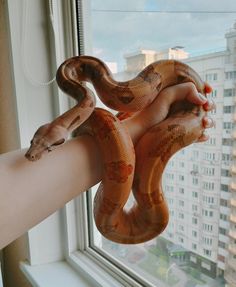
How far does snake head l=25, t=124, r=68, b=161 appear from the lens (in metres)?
0.50

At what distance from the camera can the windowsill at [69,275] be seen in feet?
3.14

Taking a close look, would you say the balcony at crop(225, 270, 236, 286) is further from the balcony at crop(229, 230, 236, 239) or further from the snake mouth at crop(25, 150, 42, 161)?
the snake mouth at crop(25, 150, 42, 161)

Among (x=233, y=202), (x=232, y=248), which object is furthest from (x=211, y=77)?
(x=232, y=248)

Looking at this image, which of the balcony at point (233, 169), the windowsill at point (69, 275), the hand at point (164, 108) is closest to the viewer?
the hand at point (164, 108)

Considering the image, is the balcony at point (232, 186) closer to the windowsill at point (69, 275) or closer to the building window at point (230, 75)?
the building window at point (230, 75)

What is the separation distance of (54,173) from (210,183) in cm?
45

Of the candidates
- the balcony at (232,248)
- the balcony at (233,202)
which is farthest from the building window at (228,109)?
the balcony at (232,248)

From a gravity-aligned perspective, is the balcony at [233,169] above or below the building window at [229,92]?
below

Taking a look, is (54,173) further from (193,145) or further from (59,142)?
(193,145)

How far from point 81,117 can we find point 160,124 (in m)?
0.16

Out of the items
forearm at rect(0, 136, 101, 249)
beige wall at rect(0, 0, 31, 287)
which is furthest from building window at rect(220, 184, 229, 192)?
beige wall at rect(0, 0, 31, 287)

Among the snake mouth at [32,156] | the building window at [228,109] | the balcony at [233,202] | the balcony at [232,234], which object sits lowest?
the balcony at [232,234]

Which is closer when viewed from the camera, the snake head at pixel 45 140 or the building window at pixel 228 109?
the snake head at pixel 45 140

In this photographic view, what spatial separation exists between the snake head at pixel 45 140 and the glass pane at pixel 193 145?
0.41 meters
